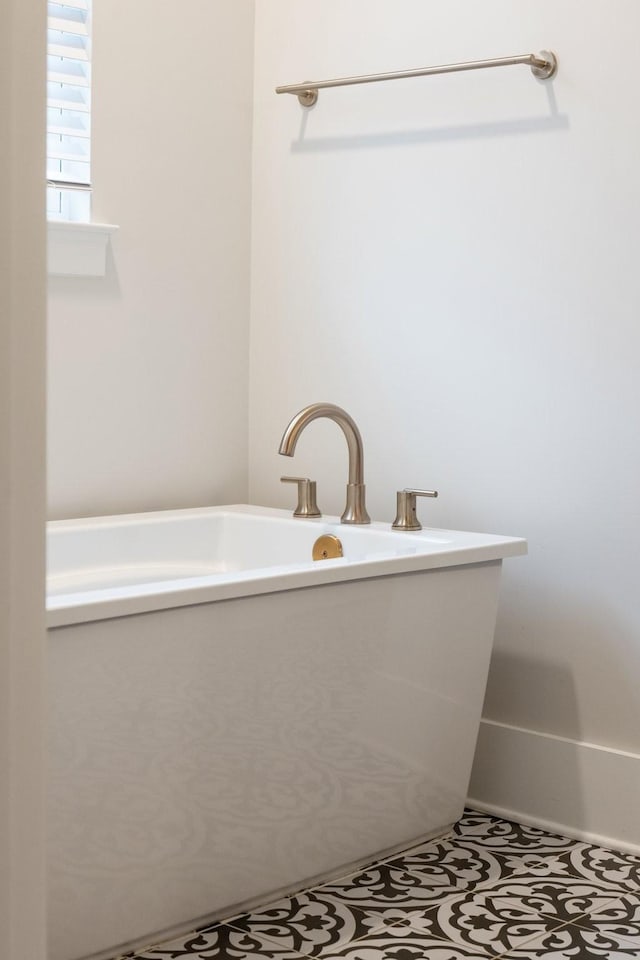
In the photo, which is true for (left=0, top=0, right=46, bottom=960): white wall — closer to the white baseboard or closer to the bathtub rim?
the bathtub rim

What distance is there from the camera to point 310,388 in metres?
2.75

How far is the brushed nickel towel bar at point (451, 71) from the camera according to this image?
7.34 feet

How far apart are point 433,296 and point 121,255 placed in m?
0.72

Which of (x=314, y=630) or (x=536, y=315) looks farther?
(x=536, y=315)

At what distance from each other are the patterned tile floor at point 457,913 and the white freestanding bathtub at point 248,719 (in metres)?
0.04

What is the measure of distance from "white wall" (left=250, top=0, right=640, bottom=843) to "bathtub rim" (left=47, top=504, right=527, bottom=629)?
21 centimetres

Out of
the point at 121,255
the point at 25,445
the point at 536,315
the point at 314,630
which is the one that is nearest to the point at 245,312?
the point at 121,255

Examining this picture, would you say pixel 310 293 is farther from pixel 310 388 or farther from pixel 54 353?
pixel 54 353

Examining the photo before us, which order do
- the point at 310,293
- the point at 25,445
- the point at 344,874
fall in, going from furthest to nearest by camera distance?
the point at 310,293, the point at 344,874, the point at 25,445

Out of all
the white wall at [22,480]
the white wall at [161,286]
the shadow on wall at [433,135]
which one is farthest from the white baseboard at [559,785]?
the white wall at [22,480]

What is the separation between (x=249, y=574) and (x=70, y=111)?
126cm

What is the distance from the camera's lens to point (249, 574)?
177 cm

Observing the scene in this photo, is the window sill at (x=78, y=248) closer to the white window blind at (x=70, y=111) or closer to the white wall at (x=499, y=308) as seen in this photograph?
the white window blind at (x=70, y=111)

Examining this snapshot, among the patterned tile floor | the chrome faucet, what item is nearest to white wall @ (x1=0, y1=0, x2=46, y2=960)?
the patterned tile floor
